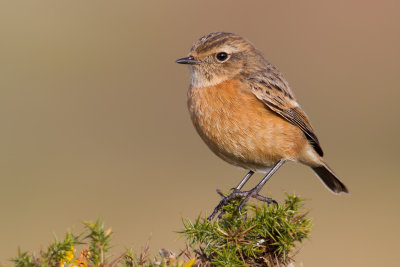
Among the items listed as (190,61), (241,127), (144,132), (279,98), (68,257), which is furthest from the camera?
(144,132)

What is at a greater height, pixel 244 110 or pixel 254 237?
pixel 244 110

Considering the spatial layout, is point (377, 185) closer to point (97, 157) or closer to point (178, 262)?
point (97, 157)

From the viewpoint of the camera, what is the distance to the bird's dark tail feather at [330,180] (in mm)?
6219

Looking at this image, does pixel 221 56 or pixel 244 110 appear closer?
pixel 244 110

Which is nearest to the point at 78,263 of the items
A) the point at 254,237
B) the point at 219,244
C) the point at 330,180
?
the point at 219,244

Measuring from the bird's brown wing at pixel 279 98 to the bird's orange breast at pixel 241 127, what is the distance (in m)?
0.06

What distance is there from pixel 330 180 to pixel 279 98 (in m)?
1.24

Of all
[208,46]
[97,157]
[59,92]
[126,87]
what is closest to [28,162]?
[97,157]

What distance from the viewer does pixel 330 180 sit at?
6262 millimetres

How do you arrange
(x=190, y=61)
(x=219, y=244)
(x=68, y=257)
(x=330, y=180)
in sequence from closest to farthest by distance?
(x=68, y=257)
(x=219, y=244)
(x=190, y=61)
(x=330, y=180)

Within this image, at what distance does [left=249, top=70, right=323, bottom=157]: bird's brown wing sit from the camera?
5414 millimetres

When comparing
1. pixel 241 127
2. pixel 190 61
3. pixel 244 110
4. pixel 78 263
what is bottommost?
pixel 78 263

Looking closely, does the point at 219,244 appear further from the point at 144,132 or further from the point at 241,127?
the point at 144,132

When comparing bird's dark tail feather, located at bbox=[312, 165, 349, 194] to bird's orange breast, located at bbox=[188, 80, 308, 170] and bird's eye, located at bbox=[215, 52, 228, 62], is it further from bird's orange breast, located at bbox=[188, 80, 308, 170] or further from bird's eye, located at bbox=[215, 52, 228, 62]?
bird's eye, located at bbox=[215, 52, 228, 62]
